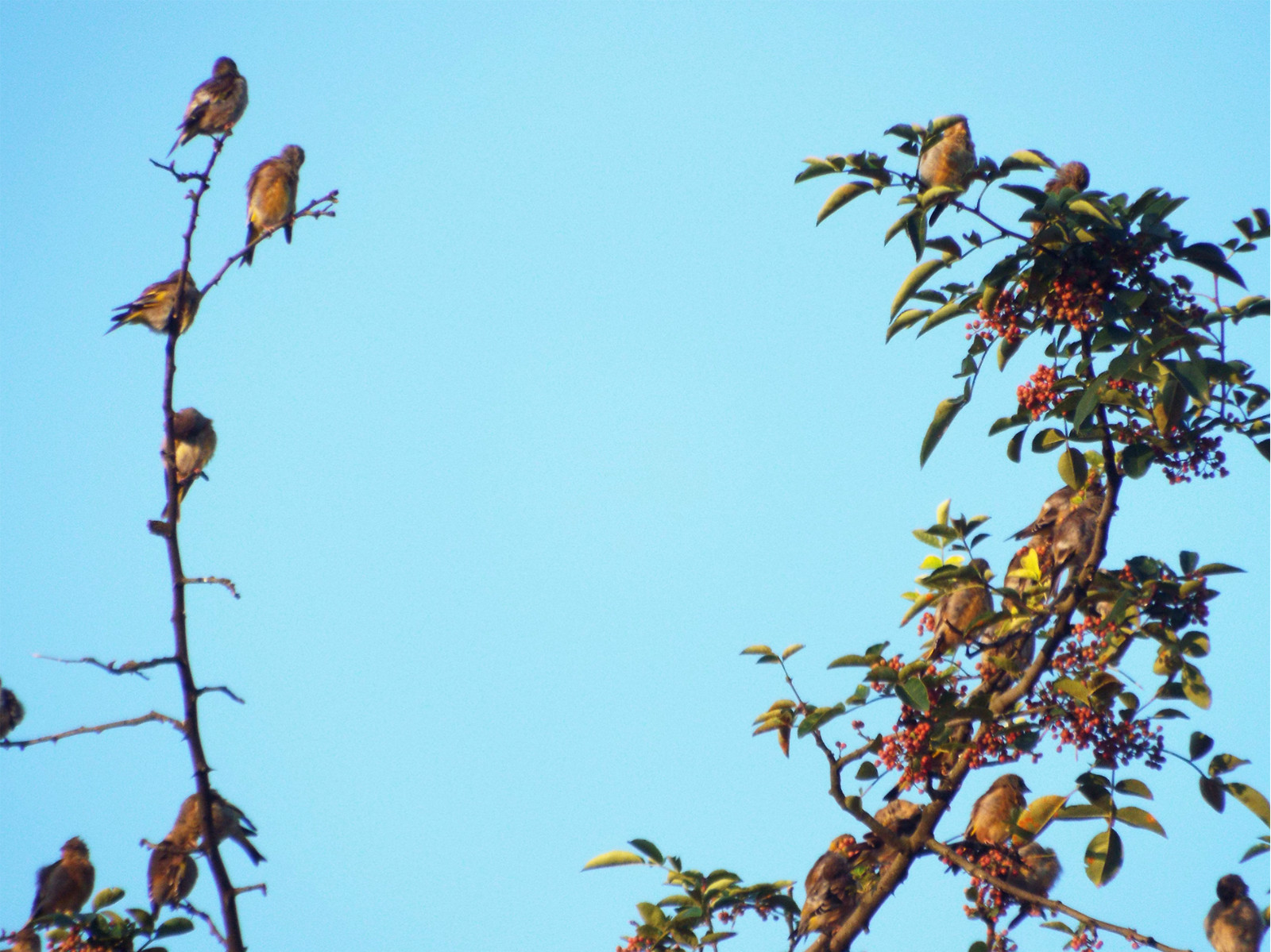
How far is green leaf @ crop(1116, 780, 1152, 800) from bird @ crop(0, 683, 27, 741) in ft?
23.0

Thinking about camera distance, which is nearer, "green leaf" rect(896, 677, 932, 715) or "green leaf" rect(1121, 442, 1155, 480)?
"green leaf" rect(896, 677, 932, 715)

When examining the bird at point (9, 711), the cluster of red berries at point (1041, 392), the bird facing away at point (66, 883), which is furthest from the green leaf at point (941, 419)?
the bird at point (9, 711)

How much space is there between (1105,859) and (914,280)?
2087mm

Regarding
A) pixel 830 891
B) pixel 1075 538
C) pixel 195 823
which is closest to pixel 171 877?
pixel 195 823

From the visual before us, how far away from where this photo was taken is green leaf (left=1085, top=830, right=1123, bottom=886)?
3.96 m

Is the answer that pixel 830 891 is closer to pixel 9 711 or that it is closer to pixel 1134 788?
pixel 1134 788

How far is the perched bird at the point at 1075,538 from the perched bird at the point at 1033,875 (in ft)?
3.77

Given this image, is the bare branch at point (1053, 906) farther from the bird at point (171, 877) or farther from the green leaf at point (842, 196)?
the bird at point (171, 877)

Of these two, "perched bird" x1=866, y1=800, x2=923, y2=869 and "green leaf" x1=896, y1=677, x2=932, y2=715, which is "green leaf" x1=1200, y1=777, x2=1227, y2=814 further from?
"perched bird" x1=866, y1=800, x2=923, y2=869

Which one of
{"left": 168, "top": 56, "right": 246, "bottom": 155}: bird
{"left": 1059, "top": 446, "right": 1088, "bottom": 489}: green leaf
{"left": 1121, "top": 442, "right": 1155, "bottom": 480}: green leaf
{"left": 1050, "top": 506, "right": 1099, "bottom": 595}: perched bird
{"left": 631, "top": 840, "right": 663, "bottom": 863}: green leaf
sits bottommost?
{"left": 631, "top": 840, "right": 663, "bottom": 863}: green leaf

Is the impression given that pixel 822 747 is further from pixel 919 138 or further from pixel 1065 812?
pixel 919 138

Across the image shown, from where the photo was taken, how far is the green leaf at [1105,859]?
396 centimetres

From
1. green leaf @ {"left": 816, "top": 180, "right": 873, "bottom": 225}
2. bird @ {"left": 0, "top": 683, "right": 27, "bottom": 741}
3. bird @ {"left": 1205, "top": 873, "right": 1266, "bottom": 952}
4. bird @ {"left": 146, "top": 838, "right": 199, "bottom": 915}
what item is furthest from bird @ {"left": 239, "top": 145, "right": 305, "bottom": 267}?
bird @ {"left": 1205, "top": 873, "right": 1266, "bottom": 952}

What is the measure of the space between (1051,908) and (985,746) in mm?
516
